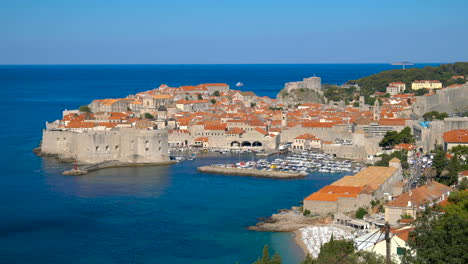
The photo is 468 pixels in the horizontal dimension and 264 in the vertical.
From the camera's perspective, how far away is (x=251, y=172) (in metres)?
23.3

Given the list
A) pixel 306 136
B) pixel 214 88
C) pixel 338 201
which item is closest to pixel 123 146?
pixel 306 136

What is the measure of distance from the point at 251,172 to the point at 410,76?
25919 millimetres

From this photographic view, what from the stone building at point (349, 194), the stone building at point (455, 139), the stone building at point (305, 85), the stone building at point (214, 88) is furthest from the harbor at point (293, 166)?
the stone building at point (214, 88)

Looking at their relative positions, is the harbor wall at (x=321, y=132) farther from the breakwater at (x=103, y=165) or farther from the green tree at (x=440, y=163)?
the green tree at (x=440, y=163)

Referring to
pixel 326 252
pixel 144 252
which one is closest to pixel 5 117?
pixel 144 252

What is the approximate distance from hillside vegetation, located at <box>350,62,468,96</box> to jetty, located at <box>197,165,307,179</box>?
71.5 feet

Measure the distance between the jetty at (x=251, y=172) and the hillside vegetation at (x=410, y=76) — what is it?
21.8 m

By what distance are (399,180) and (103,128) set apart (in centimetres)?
1263

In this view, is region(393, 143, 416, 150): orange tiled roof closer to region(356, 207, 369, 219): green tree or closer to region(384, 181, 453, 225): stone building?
region(356, 207, 369, 219): green tree

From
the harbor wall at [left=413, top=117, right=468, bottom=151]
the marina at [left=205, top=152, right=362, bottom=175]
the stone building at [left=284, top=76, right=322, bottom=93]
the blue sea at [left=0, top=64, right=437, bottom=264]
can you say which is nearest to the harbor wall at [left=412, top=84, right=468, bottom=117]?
the harbor wall at [left=413, top=117, right=468, bottom=151]

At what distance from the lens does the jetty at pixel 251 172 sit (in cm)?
2257

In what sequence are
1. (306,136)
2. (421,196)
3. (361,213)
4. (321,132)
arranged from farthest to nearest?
(321,132), (306,136), (361,213), (421,196)

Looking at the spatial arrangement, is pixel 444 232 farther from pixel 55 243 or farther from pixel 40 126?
pixel 40 126

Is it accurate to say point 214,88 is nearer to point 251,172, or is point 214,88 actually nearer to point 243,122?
point 243,122
